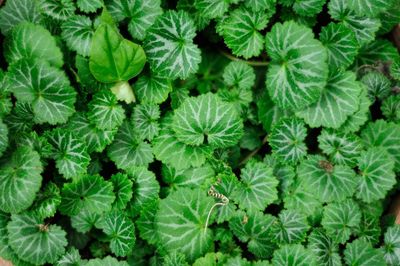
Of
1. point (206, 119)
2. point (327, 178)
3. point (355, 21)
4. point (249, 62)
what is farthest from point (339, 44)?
point (206, 119)

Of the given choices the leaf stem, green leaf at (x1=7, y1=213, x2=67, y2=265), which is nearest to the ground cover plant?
green leaf at (x1=7, y1=213, x2=67, y2=265)

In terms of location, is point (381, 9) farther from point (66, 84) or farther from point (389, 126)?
point (66, 84)

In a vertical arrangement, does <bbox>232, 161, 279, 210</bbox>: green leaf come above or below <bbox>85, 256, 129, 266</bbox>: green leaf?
above

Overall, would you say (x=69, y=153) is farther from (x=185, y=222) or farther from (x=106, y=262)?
(x=185, y=222)

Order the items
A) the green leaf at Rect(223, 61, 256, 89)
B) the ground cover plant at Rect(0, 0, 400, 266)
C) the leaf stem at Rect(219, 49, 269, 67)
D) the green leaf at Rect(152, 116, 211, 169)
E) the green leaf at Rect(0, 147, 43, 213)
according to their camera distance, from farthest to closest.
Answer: the leaf stem at Rect(219, 49, 269, 67) < the green leaf at Rect(223, 61, 256, 89) < the green leaf at Rect(152, 116, 211, 169) < the ground cover plant at Rect(0, 0, 400, 266) < the green leaf at Rect(0, 147, 43, 213)

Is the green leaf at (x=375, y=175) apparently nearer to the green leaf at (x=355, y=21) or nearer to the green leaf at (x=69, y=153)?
the green leaf at (x=355, y=21)

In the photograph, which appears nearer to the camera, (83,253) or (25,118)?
(25,118)

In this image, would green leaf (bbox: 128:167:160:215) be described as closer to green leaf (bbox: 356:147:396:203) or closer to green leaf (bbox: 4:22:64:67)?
green leaf (bbox: 4:22:64:67)

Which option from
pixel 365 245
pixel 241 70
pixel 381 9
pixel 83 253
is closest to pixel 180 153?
pixel 241 70

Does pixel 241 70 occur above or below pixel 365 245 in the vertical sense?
above
